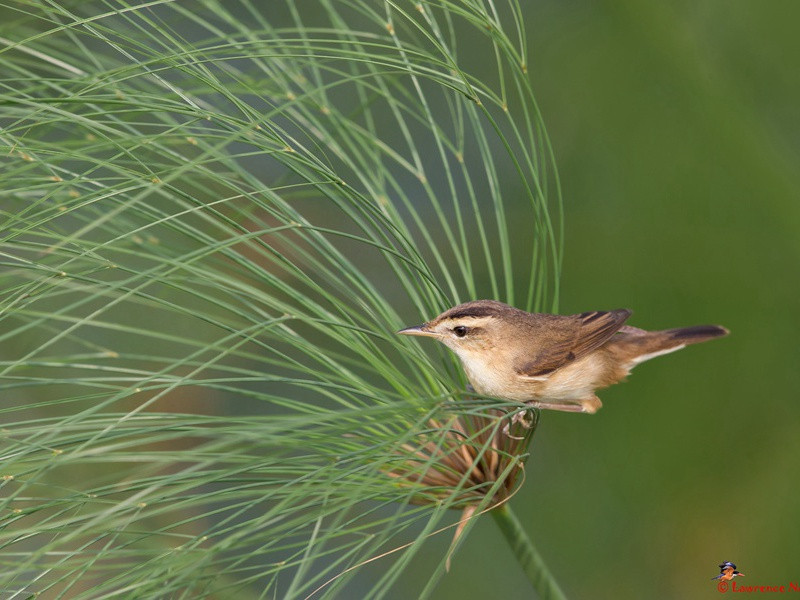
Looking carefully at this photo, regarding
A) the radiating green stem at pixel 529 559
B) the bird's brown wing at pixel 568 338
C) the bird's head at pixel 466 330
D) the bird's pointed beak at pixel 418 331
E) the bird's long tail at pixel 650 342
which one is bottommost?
the radiating green stem at pixel 529 559

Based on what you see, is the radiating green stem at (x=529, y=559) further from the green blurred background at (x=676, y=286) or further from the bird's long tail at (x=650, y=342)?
the green blurred background at (x=676, y=286)

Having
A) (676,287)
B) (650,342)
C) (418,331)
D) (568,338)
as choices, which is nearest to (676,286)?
(676,287)

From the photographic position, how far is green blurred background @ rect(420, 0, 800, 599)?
3.23 metres

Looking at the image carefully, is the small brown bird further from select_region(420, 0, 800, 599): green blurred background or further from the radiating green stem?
select_region(420, 0, 800, 599): green blurred background

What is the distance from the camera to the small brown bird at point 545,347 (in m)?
2.09

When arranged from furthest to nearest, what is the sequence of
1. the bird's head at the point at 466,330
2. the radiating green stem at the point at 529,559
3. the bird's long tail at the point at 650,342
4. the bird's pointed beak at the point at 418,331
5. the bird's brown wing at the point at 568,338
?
the bird's long tail at the point at 650,342 < the bird's brown wing at the point at 568,338 < the bird's head at the point at 466,330 < the bird's pointed beak at the point at 418,331 < the radiating green stem at the point at 529,559

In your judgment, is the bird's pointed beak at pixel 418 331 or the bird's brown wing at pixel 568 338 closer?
the bird's pointed beak at pixel 418 331

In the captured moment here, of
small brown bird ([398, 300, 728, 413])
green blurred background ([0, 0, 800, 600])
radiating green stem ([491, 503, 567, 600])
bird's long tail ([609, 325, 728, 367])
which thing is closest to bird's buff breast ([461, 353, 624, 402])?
small brown bird ([398, 300, 728, 413])

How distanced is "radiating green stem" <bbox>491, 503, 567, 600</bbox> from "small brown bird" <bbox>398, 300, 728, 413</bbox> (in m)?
0.29


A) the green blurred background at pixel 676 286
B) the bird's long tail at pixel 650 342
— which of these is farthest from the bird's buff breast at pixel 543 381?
the green blurred background at pixel 676 286

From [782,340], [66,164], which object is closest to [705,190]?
[782,340]

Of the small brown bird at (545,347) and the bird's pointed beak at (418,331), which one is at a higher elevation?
the bird's pointed beak at (418,331)

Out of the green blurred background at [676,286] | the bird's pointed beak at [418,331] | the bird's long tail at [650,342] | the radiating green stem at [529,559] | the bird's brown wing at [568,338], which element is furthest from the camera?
the green blurred background at [676,286]

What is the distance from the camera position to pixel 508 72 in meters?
4.02
